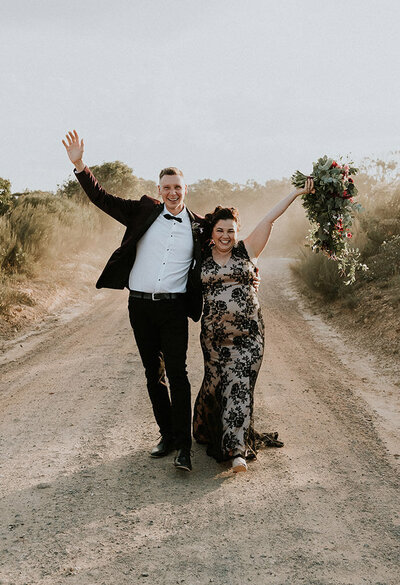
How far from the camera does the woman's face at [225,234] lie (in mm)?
4504

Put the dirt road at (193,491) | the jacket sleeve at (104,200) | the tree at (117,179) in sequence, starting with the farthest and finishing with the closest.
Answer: the tree at (117,179), the jacket sleeve at (104,200), the dirt road at (193,491)

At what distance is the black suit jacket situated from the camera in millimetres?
4387

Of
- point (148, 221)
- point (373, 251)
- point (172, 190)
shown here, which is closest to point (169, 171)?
point (172, 190)

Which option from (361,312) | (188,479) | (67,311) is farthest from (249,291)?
(67,311)

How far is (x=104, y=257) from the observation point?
17531 millimetres

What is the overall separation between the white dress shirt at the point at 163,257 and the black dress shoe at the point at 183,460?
1.26 m

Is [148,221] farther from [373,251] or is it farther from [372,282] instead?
[373,251]

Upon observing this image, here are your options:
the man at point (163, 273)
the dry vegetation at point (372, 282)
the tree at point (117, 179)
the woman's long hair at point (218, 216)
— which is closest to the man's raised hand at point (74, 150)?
the man at point (163, 273)

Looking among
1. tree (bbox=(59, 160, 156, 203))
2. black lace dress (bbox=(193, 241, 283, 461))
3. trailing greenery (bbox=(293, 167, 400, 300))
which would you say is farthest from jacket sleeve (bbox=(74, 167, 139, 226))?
tree (bbox=(59, 160, 156, 203))

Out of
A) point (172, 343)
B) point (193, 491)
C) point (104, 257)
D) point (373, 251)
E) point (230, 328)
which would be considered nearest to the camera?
point (193, 491)

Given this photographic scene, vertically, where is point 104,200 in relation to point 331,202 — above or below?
below

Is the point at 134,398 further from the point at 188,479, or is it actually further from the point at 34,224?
the point at 34,224

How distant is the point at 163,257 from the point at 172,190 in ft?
1.75

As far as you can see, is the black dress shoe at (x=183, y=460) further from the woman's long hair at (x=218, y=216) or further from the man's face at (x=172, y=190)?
the man's face at (x=172, y=190)
